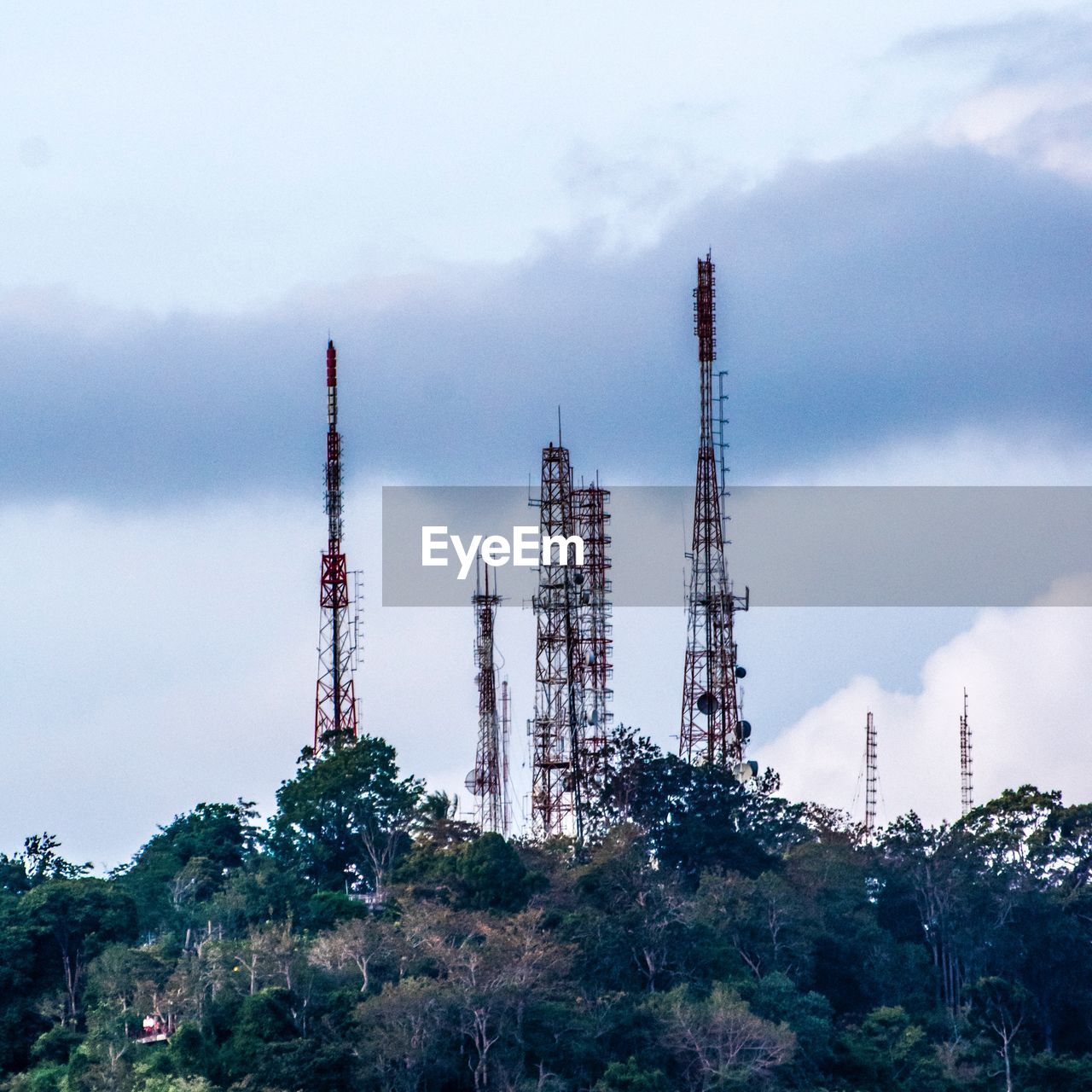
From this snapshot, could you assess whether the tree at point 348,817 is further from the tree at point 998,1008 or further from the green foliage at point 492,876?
the tree at point 998,1008

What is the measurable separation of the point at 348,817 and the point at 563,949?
17.8 metres

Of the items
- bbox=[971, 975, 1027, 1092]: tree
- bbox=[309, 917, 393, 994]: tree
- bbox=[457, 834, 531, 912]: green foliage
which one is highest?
bbox=[457, 834, 531, 912]: green foliage

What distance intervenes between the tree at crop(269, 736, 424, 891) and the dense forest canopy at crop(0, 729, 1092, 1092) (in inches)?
4.2

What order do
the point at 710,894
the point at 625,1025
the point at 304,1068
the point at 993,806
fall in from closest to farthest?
the point at 304,1068 < the point at 625,1025 < the point at 710,894 < the point at 993,806

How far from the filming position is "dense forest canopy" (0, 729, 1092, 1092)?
77.6 meters

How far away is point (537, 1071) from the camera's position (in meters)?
78.4

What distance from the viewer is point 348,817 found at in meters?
98.2

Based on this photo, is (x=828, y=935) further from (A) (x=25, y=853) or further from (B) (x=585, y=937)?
(A) (x=25, y=853)

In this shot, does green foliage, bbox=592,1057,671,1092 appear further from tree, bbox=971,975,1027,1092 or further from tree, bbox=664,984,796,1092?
tree, bbox=971,975,1027,1092

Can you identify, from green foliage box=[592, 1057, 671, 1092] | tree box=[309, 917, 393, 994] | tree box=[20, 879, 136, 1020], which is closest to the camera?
green foliage box=[592, 1057, 671, 1092]

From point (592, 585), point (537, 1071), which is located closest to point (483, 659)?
point (592, 585)

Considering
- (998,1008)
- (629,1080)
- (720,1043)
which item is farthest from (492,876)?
(998,1008)

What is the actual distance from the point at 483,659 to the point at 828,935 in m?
15.0

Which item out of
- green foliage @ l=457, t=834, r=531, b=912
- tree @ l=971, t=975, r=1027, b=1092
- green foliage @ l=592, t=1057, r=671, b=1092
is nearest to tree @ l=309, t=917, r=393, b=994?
green foliage @ l=457, t=834, r=531, b=912
